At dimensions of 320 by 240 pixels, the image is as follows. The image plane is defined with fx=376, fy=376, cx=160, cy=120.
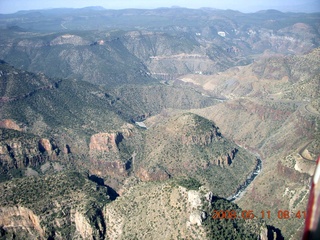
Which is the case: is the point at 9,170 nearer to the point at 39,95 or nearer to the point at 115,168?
the point at 115,168

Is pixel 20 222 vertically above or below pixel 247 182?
above

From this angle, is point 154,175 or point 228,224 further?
point 154,175

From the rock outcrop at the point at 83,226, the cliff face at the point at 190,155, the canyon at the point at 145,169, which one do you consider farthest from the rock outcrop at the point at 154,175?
the rock outcrop at the point at 83,226

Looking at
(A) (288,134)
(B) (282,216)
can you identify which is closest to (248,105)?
(A) (288,134)

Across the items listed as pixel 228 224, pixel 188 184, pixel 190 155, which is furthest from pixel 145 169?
pixel 228 224

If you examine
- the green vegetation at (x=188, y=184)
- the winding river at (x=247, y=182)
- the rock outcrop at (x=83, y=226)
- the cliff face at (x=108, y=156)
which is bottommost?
the winding river at (x=247, y=182)

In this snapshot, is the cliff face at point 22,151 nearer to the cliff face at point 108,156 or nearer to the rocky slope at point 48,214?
the cliff face at point 108,156

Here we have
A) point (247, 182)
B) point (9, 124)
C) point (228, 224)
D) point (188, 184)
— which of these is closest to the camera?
point (228, 224)

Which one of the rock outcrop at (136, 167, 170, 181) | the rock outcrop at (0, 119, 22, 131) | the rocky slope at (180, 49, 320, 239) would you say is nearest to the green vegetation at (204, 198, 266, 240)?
the rocky slope at (180, 49, 320, 239)

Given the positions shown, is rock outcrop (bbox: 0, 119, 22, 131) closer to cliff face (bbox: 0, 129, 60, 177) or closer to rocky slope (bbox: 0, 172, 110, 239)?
cliff face (bbox: 0, 129, 60, 177)

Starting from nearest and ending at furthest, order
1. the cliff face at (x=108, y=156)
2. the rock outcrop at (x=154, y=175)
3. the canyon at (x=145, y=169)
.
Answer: the canyon at (x=145, y=169) < the rock outcrop at (x=154, y=175) < the cliff face at (x=108, y=156)

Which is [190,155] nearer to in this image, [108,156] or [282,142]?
[108,156]
